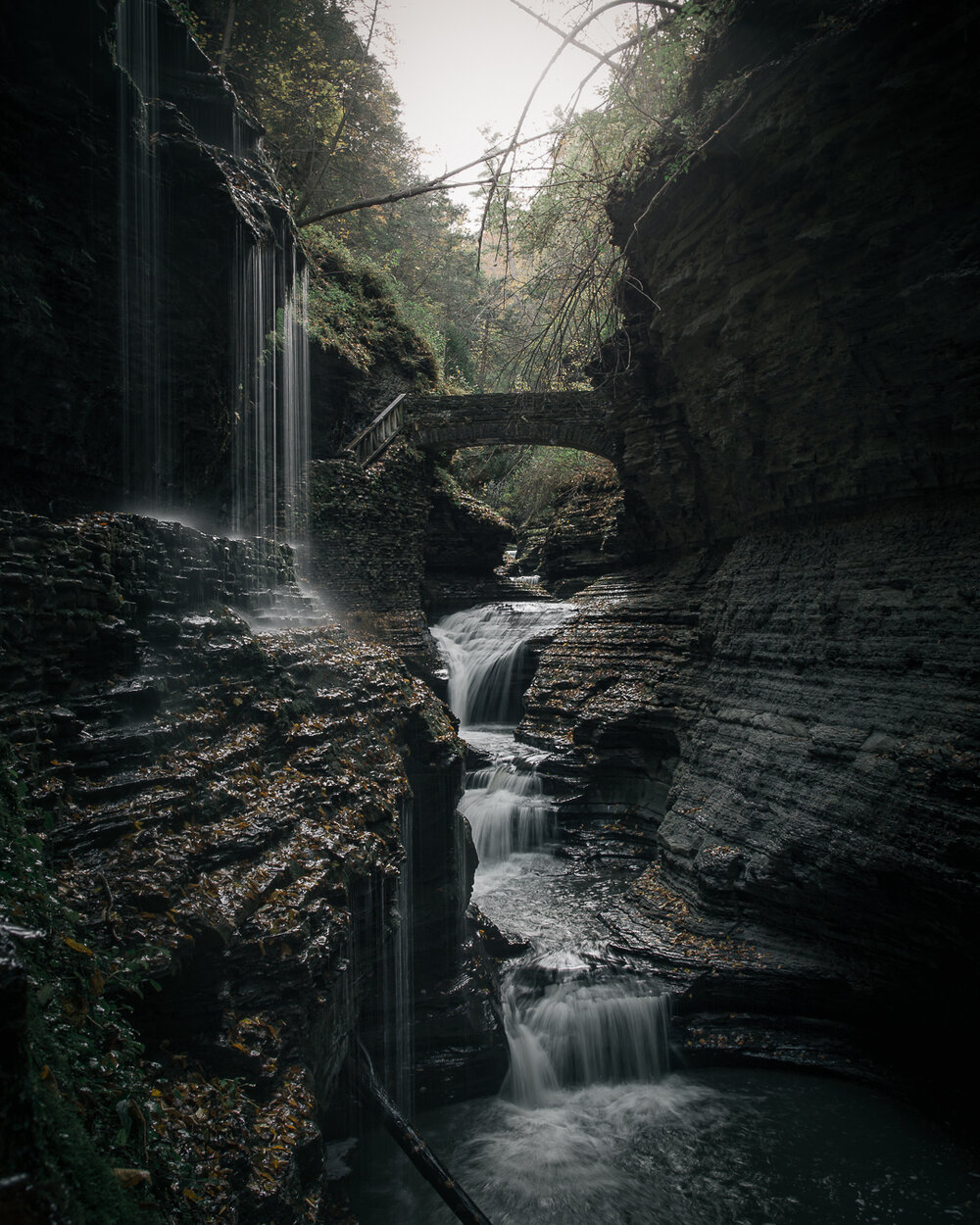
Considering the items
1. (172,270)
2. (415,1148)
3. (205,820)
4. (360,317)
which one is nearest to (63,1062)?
(205,820)

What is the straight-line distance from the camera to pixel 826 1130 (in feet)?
15.4

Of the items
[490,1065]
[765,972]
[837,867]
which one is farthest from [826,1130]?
[490,1065]

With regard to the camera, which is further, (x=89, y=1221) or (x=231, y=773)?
(x=231, y=773)

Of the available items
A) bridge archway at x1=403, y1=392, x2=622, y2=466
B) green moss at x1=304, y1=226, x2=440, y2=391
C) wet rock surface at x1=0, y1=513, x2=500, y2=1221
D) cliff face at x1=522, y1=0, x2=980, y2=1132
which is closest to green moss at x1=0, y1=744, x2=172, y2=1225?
wet rock surface at x1=0, y1=513, x2=500, y2=1221

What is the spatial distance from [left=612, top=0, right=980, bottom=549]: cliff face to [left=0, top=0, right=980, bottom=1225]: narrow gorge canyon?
0.12 ft

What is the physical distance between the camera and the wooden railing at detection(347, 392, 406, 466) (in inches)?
597

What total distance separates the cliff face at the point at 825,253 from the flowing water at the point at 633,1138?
5.00 meters

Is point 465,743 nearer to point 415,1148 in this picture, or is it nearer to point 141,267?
point 415,1148

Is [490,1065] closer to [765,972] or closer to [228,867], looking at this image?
[765,972]

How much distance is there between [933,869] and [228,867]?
4.54 metres

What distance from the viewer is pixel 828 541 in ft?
21.4

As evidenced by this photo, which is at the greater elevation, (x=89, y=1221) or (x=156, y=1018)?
(x=89, y=1221)

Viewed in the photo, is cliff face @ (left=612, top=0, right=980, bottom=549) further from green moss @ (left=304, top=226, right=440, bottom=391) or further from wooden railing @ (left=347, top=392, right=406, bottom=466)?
green moss @ (left=304, top=226, right=440, bottom=391)

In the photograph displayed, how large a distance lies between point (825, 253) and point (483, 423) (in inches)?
445
